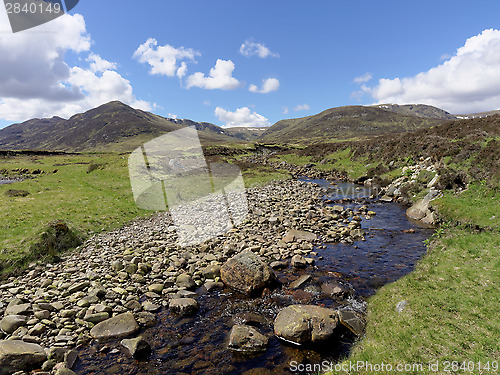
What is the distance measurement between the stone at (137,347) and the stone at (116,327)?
72cm

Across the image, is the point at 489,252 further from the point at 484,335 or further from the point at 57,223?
the point at 57,223

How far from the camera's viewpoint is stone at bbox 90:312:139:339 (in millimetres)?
10023

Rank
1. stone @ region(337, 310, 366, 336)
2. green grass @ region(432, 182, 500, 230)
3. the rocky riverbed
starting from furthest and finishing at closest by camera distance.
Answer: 1. green grass @ region(432, 182, 500, 230)
2. stone @ region(337, 310, 366, 336)
3. the rocky riverbed

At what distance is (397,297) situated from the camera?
11.3m

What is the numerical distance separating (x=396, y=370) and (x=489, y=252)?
10.5 m

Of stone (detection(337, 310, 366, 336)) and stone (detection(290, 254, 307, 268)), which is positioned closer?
stone (detection(337, 310, 366, 336))

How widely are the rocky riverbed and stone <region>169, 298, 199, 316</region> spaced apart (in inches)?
1.8

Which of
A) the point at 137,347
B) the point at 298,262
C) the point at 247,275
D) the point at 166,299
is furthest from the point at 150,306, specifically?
the point at 298,262

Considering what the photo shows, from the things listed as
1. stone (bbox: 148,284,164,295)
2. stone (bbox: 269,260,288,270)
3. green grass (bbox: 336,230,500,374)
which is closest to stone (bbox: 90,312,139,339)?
stone (bbox: 148,284,164,295)

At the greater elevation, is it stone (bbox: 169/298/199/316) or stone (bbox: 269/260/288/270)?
stone (bbox: 169/298/199/316)

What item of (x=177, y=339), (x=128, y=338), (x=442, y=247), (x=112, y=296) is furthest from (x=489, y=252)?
(x=112, y=296)

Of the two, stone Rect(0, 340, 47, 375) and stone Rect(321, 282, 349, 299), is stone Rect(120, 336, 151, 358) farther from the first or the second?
stone Rect(321, 282, 349, 299)

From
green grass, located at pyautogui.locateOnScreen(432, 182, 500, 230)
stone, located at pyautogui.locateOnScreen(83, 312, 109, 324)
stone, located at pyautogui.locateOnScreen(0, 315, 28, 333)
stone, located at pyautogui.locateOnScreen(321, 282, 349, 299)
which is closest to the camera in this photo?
stone, located at pyautogui.locateOnScreen(0, 315, 28, 333)

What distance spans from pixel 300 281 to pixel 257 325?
4.18 m
